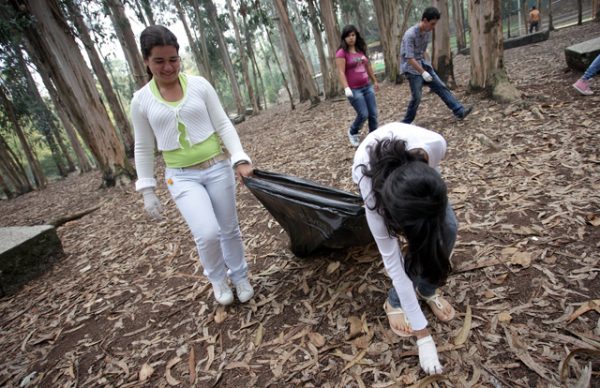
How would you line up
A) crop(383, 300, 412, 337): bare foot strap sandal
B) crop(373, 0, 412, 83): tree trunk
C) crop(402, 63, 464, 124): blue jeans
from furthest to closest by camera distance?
crop(373, 0, 412, 83): tree trunk → crop(402, 63, 464, 124): blue jeans → crop(383, 300, 412, 337): bare foot strap sandal

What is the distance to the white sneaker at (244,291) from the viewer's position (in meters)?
2.39

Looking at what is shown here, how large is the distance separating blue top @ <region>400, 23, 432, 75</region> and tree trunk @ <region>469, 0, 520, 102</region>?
3.21 feet

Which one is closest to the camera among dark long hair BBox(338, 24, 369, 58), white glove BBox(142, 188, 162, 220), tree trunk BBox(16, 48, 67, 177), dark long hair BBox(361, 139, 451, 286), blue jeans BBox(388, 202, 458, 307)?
dark long hair BBox(361, 139, 451, 286)

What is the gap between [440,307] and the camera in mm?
1864

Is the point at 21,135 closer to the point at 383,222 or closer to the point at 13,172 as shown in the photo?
the point at 13,172

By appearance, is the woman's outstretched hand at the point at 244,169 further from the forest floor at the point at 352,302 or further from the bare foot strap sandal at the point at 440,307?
the bare foot strap sandal at the point at 440,307

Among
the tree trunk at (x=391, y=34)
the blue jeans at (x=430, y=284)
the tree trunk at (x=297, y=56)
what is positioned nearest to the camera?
the blue jeans at (x=430, y=284)

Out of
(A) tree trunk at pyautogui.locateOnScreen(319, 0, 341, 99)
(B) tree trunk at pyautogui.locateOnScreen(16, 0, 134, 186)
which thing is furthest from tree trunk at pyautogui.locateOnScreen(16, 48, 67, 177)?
(A) tree trunk at pyautogui.locateOnScreen(319, 0, 341, 99)

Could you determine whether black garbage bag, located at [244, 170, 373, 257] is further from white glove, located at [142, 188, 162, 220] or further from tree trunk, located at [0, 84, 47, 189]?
tree trunk, located at [0, 84, 47, 189]

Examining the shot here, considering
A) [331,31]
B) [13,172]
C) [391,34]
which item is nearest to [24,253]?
[331,31]

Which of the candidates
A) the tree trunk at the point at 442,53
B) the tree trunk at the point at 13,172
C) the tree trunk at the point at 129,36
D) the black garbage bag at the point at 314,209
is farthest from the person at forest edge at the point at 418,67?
the tree trunk at the point at 13,172

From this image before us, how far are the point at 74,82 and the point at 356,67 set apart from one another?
5181mm

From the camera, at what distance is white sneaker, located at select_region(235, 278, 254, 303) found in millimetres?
2395

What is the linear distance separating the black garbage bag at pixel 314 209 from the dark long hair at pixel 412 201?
515mm
